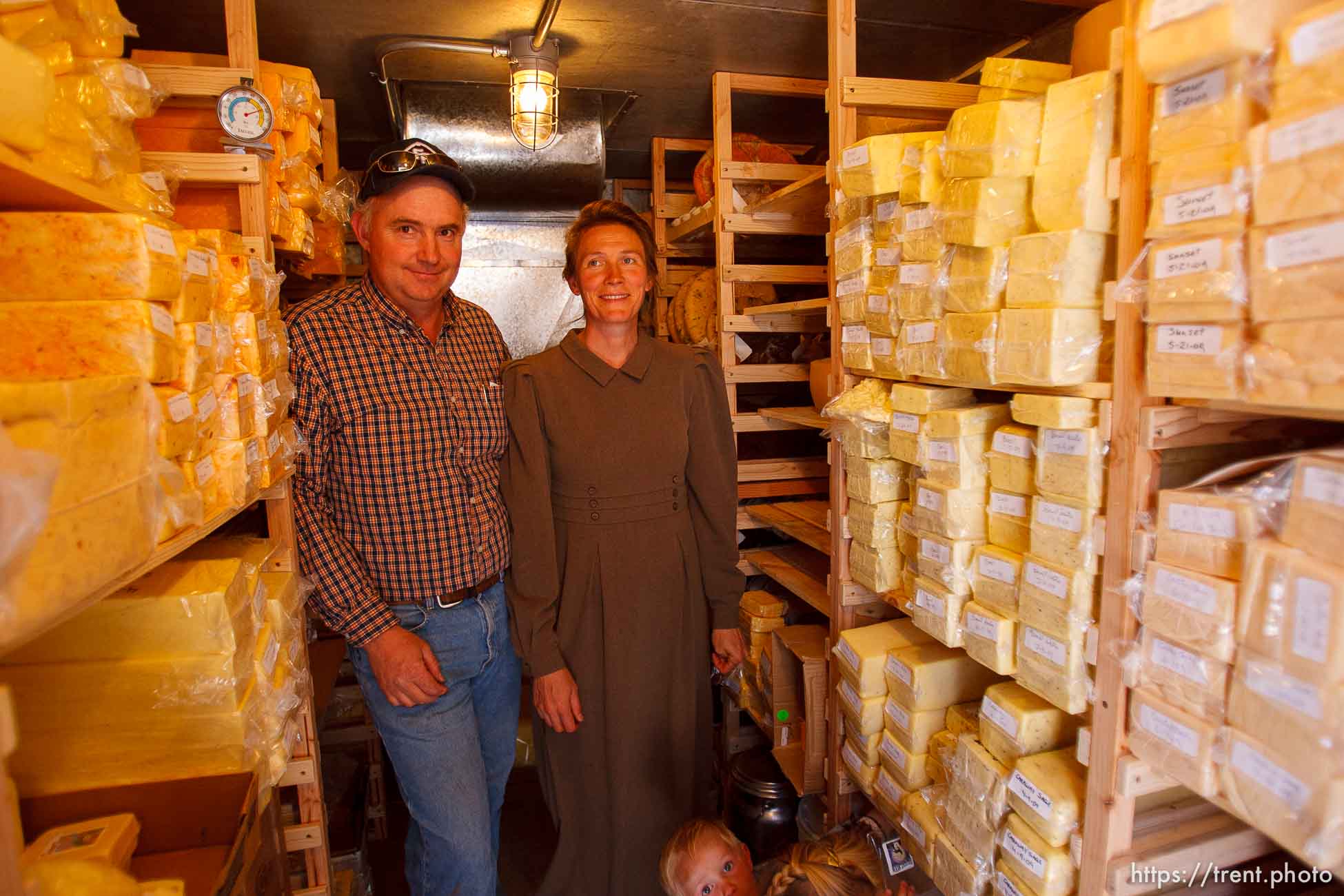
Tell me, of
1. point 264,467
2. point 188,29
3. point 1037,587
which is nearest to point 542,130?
point 188,29

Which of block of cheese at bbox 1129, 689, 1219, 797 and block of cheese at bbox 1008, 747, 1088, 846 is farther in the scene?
block of cheese at bbox 1008, 747, 1088, 846

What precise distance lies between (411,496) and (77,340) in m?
0.92

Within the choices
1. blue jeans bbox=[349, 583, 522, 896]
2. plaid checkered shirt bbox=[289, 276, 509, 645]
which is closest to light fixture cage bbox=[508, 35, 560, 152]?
plaid checkered shirt bbox=[289, 276, 509, 645]

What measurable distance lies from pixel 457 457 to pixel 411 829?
1.15m

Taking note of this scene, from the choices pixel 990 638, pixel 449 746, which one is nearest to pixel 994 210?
pixel 990 638

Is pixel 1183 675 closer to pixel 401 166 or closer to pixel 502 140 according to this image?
pixel 401 166

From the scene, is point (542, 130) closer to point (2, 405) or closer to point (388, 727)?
point (388, 727)

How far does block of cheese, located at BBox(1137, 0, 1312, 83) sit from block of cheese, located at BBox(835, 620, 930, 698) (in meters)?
1.55

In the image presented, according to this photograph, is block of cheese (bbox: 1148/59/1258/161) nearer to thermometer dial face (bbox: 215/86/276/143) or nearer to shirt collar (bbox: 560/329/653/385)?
shirt collar (bbox: 560/329/653/385)

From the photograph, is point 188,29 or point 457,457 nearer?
point 457,457

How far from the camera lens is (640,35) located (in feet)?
9.78

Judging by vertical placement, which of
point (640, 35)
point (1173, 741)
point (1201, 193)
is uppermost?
point (640, 35)

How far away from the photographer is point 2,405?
0.74 meters

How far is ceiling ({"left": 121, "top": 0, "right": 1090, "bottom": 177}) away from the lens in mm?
2734
